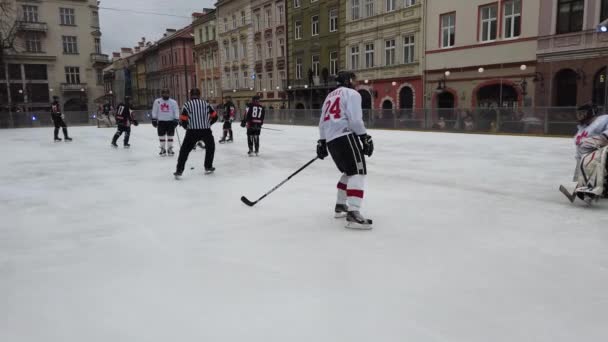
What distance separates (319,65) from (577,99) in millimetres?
19838

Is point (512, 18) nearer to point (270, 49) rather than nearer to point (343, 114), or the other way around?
point (343, 114)

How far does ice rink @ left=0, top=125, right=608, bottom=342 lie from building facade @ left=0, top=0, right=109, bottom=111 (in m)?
50.3

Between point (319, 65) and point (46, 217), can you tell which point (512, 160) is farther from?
point (319, 65)

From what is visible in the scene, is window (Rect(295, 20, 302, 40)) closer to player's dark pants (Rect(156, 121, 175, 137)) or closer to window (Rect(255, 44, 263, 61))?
window (Rect(255, 44, 263, 61))

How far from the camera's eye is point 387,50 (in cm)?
2895

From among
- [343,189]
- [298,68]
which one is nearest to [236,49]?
[298,68]

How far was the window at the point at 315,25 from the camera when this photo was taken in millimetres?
35406

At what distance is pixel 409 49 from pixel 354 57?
5412mm

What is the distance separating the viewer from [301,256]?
154 inches

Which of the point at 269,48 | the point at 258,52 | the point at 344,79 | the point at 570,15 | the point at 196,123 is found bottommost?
the point at 196,123

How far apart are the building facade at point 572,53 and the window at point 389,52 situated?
9.49 m

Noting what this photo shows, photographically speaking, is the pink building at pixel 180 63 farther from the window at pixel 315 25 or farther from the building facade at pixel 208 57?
the window at pixel 315 25

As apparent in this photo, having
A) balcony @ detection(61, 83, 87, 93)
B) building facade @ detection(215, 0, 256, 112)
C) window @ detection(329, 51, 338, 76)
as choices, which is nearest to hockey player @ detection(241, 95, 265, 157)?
window @ detection(329, 51, 338, 76)

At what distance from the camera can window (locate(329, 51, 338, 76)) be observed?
110 ft
